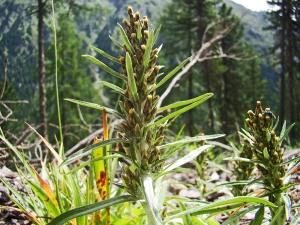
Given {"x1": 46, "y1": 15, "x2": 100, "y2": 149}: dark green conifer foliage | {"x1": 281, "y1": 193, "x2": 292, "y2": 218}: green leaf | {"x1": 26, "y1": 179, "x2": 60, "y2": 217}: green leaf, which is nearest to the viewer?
{"x1": 281, "y1": 193, "x2": 292, "y2": 218}: green leaf

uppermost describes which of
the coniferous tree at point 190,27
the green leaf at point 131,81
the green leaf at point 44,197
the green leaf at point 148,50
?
the coniferous tree at point 190,27

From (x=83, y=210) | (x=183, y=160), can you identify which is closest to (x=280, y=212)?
(x=183, y=160)

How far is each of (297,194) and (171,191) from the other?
1733 mm

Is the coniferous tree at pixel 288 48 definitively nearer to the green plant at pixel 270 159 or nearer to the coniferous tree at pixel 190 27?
the coniferous tree at pixel 190 27

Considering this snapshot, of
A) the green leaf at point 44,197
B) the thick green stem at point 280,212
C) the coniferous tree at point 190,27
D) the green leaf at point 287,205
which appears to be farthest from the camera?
the coniferous tree at point 190,27

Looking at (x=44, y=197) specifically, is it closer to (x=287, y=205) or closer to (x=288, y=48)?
(x=287, y=205)

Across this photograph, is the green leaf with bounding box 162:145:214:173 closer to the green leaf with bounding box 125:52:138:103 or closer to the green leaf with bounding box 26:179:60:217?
the green leaf with bounding box 125:52:138:103

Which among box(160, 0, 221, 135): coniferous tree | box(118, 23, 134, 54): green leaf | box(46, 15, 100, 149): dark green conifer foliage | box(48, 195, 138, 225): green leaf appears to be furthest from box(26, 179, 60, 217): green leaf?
box(46, 15, 100, 149): dark green conifer foliage

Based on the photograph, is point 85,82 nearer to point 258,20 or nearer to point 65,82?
point 65,82

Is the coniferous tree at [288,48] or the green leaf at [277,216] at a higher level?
the coniferous tree at [288,48]

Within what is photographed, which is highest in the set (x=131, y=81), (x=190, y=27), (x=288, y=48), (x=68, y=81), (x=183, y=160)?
(x=190, y=27)

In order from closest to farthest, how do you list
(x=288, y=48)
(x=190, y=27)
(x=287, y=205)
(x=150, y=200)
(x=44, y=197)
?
1. (x=150, y=200)
2. (x=287, y=205)
3. (x=44, y=197)
4. (x=288, y=48)
5. (x=190, y=27)

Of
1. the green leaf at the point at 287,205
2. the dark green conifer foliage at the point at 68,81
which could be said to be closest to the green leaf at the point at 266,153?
the green leaf at the point at 287,205

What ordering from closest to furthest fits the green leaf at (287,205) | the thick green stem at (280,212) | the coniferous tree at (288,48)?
the green leaf at (287,205) → the thick green stem at (280,212) → the coniferous tree at (288,48)
